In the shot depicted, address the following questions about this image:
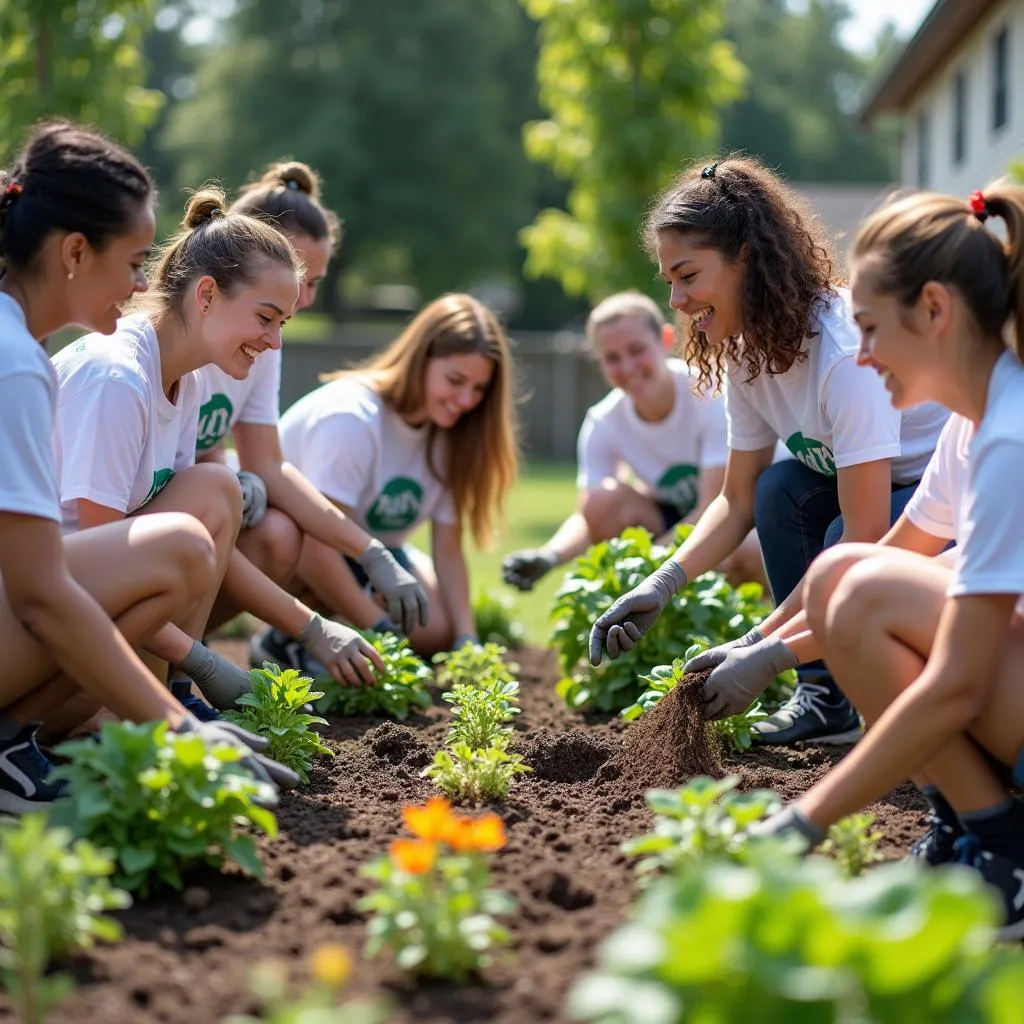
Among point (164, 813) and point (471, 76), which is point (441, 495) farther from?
point (471, 76)

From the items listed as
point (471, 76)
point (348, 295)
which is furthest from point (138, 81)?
point (348, 295)

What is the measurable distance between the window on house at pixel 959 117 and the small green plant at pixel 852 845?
17.1 metres

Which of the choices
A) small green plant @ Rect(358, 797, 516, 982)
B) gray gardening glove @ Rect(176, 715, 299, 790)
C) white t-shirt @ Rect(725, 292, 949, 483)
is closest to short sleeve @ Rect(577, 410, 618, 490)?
white t-shirt @ Rect(725, 292, 949, 483)

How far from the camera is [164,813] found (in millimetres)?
2416

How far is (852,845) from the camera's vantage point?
254 centimetres

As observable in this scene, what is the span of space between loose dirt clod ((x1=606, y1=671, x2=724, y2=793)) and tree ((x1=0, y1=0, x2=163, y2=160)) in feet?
24.4

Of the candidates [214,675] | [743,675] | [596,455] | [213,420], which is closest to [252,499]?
[213,420]

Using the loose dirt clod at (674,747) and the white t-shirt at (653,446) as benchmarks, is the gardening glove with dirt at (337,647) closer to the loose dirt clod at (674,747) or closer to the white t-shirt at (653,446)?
the loose dirt clod at (674,747)

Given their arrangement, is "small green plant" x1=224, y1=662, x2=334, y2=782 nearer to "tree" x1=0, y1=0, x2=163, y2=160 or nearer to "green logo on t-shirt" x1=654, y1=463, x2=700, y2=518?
"green logo on t-shirt" x1=654, y1=463, x2=700, y2=518

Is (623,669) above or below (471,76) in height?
below

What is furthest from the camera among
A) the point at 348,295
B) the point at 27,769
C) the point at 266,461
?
the point at 348,295

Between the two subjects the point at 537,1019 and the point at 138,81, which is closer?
the point at 537,1019

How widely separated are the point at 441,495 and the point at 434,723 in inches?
51.9

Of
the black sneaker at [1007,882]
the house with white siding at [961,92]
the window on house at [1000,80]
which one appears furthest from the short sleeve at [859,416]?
the window on house at [1000,80]
